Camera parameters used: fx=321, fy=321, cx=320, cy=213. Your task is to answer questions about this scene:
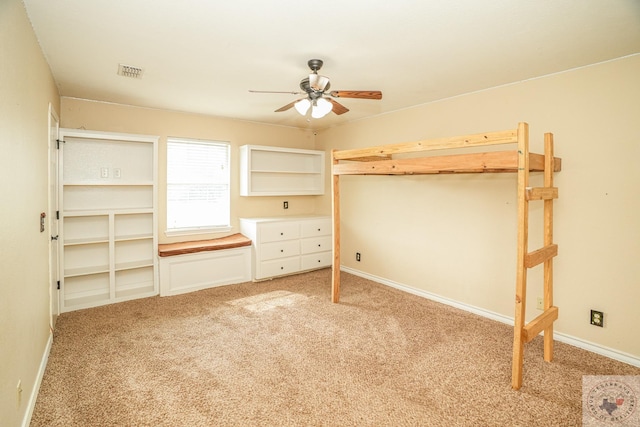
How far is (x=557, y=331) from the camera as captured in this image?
2.84 meters

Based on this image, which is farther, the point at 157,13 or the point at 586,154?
the point at 586,154

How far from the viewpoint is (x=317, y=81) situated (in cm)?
246

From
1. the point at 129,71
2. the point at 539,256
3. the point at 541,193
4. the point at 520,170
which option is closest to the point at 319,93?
the point at 520,170

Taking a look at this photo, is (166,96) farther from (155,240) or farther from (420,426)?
(420,426)

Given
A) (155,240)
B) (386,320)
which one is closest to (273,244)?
(155,240)

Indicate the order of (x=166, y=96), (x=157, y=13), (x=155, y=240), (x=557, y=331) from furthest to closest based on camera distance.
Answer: (x=155, y=240) → (x=166, y=96) → (x=557, y=331) → (x=157, y=13)

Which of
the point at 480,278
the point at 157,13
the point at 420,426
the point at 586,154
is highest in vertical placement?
the point at 157,13

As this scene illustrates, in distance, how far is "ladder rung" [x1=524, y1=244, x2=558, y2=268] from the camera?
6.98 feet

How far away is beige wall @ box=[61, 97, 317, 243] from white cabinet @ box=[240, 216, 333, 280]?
0.48 m

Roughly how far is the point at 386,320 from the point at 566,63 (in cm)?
272

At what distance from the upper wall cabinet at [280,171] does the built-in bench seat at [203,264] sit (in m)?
0.88

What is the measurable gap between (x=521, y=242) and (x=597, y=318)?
126 cm
